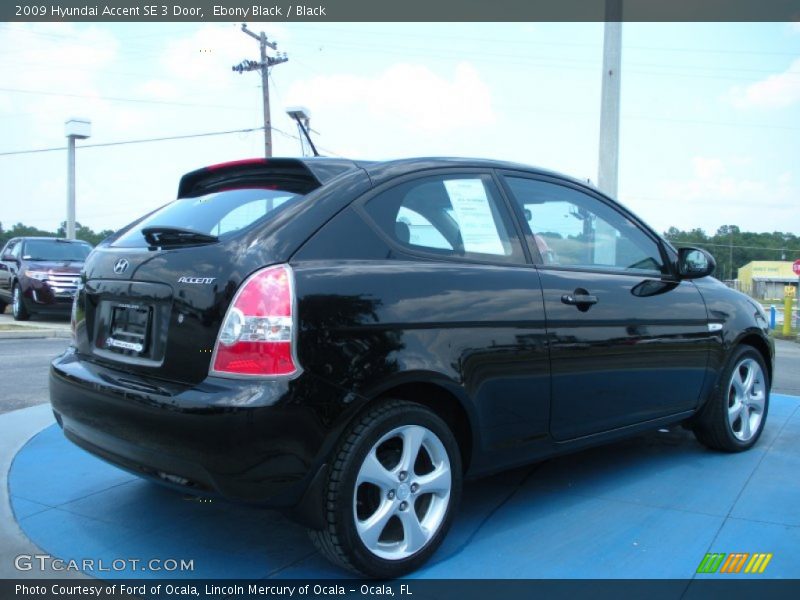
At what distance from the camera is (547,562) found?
9.34 ft

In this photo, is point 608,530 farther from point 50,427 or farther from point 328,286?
point 50,427

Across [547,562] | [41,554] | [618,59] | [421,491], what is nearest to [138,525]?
[41,554]

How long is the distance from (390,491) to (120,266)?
55.7 inches

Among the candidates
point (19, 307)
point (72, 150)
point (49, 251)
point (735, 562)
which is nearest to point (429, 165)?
point (735, 562)

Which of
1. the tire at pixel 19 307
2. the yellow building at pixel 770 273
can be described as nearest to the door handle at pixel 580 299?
the tire at pixel 19 307

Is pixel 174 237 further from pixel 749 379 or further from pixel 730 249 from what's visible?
pixel 730 249

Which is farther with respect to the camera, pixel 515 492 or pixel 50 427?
pixel 50 427

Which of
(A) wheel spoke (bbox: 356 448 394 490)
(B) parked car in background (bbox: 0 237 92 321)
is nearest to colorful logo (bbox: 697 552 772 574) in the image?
(A) wheel spoke (bbox: 356 448 394 490)

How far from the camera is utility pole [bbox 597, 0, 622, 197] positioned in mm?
9781

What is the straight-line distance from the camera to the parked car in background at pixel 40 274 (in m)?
13.2

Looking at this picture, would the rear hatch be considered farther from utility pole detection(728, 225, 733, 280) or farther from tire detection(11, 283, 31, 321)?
utility pole detection(728, 225, 733, 280)

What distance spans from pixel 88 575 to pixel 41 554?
0.32 m

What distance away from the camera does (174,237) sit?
2.78m

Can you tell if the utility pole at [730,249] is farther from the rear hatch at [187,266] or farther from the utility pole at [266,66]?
the rear hatch at [187,266]
